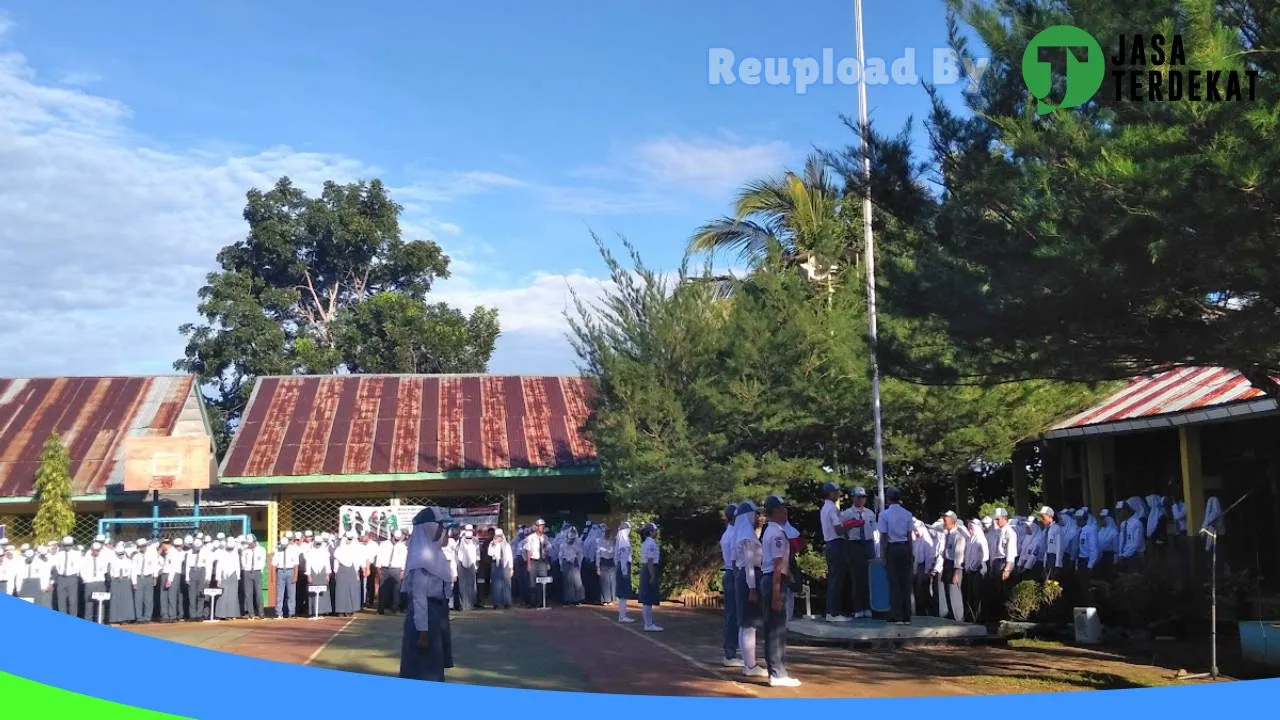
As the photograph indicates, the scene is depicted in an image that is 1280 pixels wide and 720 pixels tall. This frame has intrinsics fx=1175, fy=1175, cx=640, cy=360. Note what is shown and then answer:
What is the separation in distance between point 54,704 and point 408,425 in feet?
60.0

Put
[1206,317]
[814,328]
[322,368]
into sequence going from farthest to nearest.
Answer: [322,368] → [814,328] → [1206,317]

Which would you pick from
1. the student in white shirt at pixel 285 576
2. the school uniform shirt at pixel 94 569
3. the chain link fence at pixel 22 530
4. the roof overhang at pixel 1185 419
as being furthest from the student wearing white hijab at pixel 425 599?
the chain link fence at pixel 22 530

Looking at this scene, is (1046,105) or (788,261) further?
(788,261)

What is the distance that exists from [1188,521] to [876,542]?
406cm

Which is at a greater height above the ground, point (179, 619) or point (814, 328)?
point (814, 328)


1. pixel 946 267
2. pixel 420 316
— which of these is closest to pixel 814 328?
pixel 946 267

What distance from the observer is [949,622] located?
13.9m

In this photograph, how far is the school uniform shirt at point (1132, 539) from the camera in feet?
46.2

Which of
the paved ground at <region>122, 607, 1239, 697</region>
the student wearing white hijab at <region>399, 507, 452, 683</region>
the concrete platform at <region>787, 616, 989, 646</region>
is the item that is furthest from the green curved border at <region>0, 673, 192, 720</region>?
the concrete platform at <region>787, 616, 989, 646</region>

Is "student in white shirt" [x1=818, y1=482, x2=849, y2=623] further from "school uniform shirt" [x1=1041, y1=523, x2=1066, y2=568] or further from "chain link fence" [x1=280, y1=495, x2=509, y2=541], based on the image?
"chain link fence" [x1=280, y1=495, x2=509, y2=541]

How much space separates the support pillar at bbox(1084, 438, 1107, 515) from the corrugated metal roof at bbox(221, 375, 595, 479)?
353 inches

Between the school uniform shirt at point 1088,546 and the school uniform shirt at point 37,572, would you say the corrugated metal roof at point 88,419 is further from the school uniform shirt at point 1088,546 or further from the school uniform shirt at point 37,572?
the school uniform shirt at point 1088,546

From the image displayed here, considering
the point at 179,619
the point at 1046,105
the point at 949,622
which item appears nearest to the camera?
the point at 1046,105

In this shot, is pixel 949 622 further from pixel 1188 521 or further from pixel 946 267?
pixel 946 267
